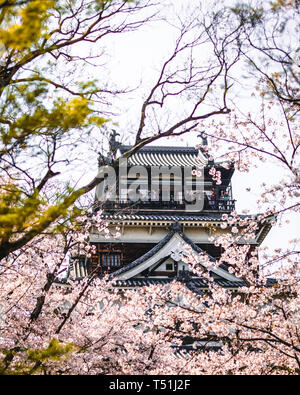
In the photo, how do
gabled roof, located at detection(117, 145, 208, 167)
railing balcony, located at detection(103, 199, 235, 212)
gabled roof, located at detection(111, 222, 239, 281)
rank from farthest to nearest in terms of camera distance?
gabled roof, located at detection(117, 145, 208, 167)
railing balcony, located at detection(103, 199, 235, 212)
gabled roof, located at detection(111, 222, 239, 281)

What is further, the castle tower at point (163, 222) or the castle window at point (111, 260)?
the castle window at point (111, 260)

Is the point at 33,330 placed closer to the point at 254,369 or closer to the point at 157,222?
the point at 254,369

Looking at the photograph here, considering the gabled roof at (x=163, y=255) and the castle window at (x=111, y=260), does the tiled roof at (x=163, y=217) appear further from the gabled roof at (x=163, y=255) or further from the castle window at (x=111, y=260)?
the gabled roof at (x=163, y=255)

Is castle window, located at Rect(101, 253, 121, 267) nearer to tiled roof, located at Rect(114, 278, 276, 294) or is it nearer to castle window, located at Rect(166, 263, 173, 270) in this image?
castle window, located at Rect(166, 263, 173, 270)

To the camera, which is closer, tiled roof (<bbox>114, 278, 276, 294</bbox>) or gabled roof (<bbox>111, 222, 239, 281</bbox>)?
tiled roof (<bbox>114, 278, 276, 294</bbox>)

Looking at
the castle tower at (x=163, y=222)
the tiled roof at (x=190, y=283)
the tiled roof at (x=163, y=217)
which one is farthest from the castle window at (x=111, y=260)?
the tiled roof at (x=190, y=283)

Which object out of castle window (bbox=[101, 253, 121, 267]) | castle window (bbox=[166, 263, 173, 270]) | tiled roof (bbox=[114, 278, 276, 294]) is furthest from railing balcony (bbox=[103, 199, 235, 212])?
tiled roof (bbox=[114, 278, 276, 294])

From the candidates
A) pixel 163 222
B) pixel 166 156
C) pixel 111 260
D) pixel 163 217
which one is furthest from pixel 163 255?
pixel 166 156

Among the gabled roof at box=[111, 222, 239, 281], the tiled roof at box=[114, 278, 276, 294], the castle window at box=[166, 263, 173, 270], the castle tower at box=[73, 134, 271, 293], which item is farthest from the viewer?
the castle window at box=[166, 263, 173, 270]

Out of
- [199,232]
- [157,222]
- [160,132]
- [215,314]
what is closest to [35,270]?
[215,314]

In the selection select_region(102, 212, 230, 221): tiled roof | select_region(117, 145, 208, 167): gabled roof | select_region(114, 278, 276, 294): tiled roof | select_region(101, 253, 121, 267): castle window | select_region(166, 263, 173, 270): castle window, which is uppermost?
select_region(117, 145, 208, 167): gabled roof

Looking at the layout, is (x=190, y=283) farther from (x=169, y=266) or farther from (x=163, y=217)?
(x=163, y=217)
